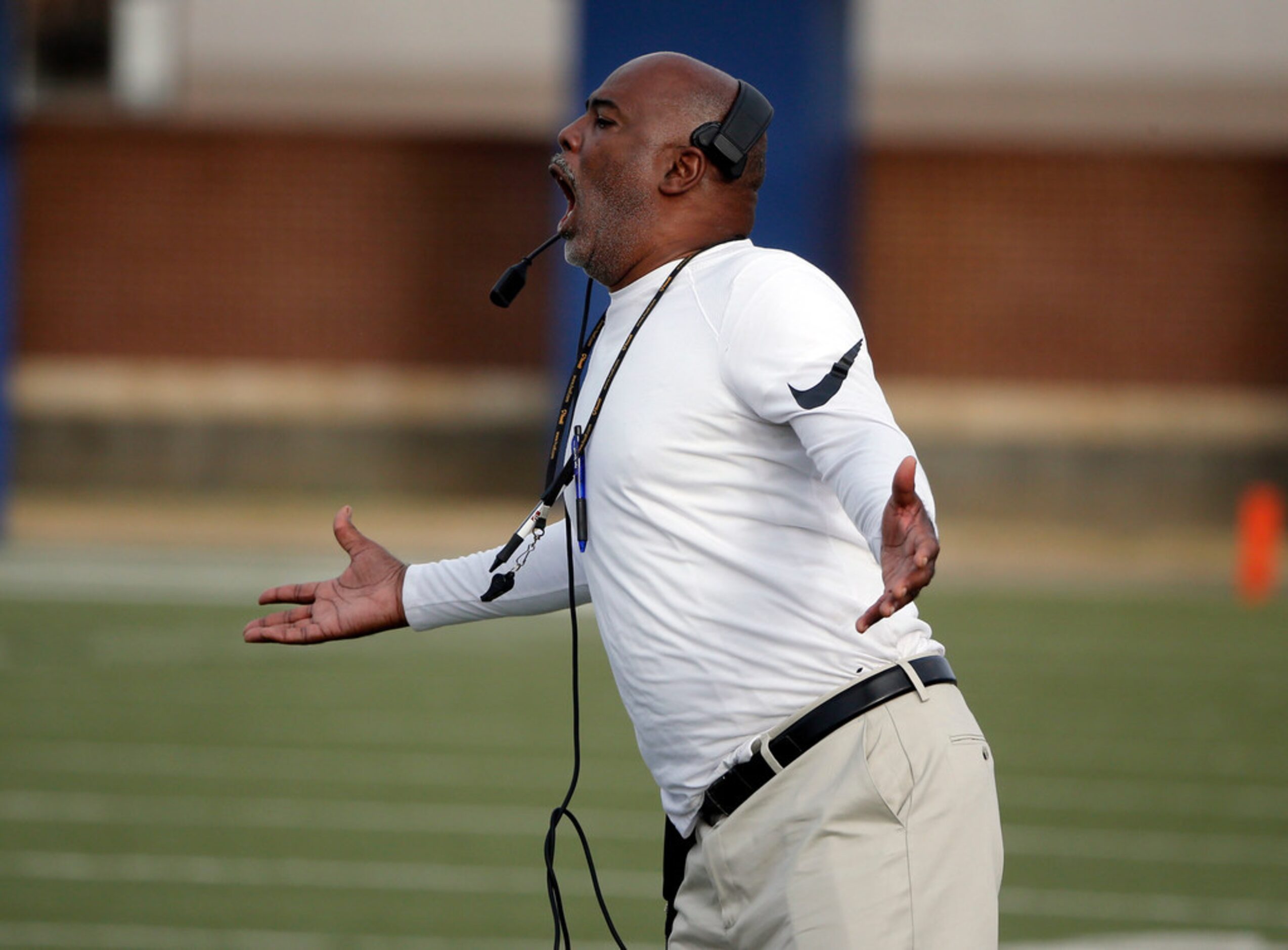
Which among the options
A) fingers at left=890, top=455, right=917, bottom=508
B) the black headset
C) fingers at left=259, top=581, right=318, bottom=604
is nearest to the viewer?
fingers at left=890, top=455, right=917, bottom=508

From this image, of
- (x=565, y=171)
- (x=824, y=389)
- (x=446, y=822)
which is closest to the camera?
(x=824, y=389)

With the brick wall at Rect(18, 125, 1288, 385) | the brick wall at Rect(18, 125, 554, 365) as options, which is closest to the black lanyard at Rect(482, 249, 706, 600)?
the brick wall at Rect(18, 125, 1288, 385)

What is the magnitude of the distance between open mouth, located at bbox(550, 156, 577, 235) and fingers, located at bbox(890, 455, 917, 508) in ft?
2.44

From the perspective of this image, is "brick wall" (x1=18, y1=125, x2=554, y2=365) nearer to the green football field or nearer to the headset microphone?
the green football field

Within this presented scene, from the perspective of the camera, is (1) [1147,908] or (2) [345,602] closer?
(2) [345,602]

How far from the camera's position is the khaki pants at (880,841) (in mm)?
2473

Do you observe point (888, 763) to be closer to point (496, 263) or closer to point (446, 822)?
point (446, 822)

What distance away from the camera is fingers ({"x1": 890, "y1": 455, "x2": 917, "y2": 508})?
2166 mm

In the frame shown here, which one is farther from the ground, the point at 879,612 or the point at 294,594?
the point at 879,612

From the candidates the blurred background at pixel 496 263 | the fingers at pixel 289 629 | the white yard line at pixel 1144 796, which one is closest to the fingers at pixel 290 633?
the fingers at pixel 289 629

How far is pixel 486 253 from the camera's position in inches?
712

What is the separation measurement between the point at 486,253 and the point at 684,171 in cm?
1558

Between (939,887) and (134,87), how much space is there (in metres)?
16.8

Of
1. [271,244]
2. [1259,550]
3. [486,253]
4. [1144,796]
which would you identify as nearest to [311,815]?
[1144,796]
